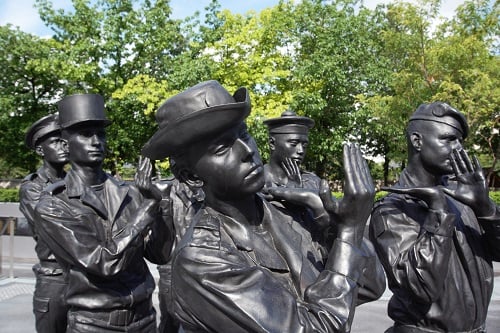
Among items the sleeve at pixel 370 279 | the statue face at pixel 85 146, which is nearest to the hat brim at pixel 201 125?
the sleeve at pixel 370 279

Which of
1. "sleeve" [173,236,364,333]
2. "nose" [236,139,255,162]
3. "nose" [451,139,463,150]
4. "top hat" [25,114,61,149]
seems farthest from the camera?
"top hat" [25,114,61,149]

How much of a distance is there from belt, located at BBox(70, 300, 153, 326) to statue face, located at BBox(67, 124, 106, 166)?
3.80ft

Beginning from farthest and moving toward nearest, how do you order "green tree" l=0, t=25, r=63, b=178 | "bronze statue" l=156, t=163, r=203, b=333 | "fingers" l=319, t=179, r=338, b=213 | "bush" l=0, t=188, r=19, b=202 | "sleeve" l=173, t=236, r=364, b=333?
"green tree" l=0, t=25, r=63, b=178 → "bush" l=0, t=188, r=19, b=202 → "bronze statue" l=156, t=163, r=203, b=333 → "fingers" l=319, t=179, r=338, b=213 → "sleeve" l=173, t=236, r=364, b=333

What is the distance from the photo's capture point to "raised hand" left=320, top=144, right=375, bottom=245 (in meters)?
1.74

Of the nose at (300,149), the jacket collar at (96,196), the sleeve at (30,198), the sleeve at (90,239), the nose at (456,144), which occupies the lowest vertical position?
the sleeve at (30,198)

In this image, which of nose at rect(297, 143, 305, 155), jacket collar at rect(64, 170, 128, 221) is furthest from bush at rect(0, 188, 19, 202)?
jacket collar at rect(64, 170, 128, 221)

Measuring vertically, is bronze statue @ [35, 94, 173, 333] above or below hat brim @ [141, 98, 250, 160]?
below

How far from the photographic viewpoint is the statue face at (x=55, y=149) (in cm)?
Result: 568

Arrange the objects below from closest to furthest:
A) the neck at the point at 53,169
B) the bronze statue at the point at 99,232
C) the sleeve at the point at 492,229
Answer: the sleeve at the point at 492,229 → the bronze statue at the point at 99,232 → the neck at the point at 53,169

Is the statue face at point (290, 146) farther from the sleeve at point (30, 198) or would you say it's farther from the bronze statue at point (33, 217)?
the sleeve at point (30, 198)

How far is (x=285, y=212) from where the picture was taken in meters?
2.22

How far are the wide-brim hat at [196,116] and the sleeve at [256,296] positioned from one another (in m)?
0.41

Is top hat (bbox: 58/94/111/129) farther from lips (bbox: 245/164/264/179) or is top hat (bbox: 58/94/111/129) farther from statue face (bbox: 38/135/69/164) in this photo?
lips (bbox: 245/164/264/179)

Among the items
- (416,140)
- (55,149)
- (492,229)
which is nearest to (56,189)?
(55,149)
